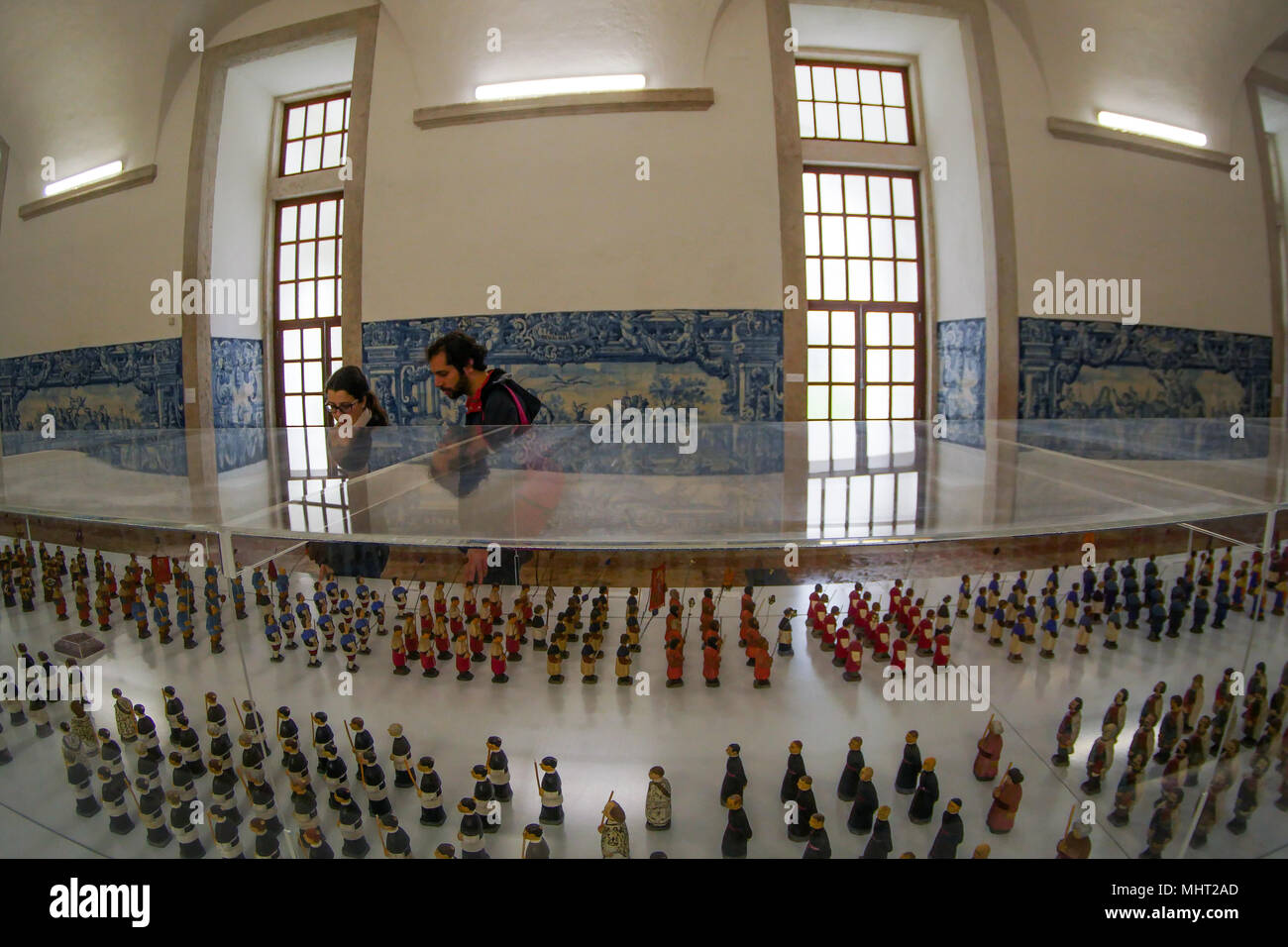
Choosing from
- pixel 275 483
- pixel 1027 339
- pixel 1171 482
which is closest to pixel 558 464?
pixel 275 483

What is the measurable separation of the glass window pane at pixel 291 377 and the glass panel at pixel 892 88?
498 cm

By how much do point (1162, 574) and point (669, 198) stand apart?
136 inches

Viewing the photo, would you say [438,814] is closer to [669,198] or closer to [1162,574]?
[1162,574]

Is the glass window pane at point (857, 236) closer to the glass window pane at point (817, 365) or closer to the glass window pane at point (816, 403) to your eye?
the glass window pane at point (817, 365)

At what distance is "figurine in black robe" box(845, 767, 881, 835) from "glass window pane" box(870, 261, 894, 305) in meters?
4.31

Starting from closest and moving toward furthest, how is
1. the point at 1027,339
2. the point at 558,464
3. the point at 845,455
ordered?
the point at 558,464 < the point at 845,455 < the point at 1027,339

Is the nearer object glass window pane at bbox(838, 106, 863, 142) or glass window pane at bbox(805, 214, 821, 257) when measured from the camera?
glass window pane at bbox(838, 106, 863, 142)

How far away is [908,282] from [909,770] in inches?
172

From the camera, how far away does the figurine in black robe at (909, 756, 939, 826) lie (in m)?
1.08

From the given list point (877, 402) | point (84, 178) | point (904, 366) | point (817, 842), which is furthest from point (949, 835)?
point (84, 178)

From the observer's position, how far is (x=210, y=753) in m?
1.25

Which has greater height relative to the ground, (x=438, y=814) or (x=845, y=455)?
(x=845, y=455)

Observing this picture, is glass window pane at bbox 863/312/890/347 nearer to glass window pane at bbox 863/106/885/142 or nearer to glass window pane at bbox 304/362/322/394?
glass window pane at bbox 863/106/885/142

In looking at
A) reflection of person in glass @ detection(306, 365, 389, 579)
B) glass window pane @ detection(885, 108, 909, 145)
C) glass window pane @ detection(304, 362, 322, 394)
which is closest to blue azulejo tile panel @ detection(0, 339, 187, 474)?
glass window pane @ detection(304, 362, 322, 394)
